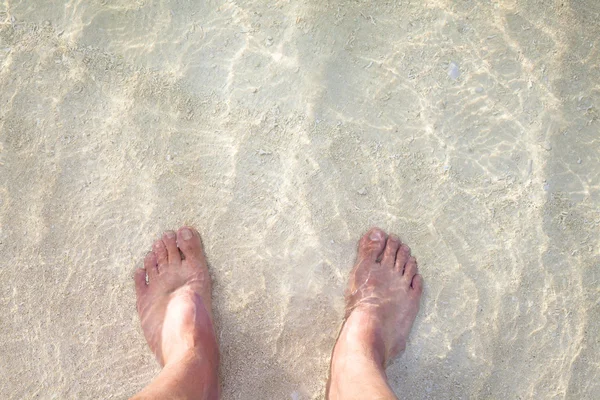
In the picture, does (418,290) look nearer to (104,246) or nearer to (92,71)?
(104,246)

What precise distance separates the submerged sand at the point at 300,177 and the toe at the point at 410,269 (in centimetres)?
12

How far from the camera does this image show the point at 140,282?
8.61 feet

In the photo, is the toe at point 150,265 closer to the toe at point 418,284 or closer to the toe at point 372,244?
the toe at point 372,244

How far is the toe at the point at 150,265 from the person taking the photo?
2637mm

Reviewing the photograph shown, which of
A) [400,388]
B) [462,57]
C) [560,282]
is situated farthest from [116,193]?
[560,282]

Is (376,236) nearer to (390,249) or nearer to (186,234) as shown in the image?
(390,249)

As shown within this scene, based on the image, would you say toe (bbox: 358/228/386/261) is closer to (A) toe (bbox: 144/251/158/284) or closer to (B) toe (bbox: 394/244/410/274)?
(B) toe (bbox: 394/244/410/274)

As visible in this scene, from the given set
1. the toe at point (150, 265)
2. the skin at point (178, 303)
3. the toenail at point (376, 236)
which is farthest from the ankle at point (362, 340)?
the toe at point (150, 265)

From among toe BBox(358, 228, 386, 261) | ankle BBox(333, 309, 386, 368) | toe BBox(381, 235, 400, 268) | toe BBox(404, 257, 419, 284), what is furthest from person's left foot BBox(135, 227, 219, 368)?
toe BBox(404, 257, 419, 284)

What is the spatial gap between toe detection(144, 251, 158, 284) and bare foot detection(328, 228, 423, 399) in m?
1.09

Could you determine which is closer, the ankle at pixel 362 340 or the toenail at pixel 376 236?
the ankle at pixel 362 340

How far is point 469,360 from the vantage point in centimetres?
256

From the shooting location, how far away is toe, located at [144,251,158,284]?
264cm

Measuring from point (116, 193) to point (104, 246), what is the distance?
300mm
